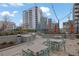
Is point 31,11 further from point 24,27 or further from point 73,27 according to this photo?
point 73,27

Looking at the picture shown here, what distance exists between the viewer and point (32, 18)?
93.4 inches

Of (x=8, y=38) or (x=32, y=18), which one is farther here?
(x=32, y=18)

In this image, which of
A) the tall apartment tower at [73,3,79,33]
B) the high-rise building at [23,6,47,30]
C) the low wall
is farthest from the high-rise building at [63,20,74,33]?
the low wall

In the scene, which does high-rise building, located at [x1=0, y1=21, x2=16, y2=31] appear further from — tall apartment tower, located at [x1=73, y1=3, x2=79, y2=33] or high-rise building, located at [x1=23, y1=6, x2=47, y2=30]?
tall apartment tower, located at [x1=73, y1=3, x2=79, y2=33]

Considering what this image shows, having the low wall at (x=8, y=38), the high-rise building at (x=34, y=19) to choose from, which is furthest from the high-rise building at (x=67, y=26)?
the low wall at (x=8, y=38)

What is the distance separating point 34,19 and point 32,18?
0.12ft

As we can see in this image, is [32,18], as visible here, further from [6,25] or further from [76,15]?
[76,15]

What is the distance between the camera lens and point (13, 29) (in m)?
2.33

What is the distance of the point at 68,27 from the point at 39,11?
1.77 feet

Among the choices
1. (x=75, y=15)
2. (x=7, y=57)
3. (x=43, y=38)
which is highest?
(x=75, y=15)

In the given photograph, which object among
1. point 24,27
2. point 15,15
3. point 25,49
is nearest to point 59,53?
point 25,49

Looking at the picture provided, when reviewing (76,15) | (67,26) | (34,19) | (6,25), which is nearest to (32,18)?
(34,19)

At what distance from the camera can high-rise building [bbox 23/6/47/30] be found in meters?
2.36

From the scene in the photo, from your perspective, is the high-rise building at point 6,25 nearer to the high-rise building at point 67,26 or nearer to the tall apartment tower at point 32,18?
the tall apartment tower at point 32,18
